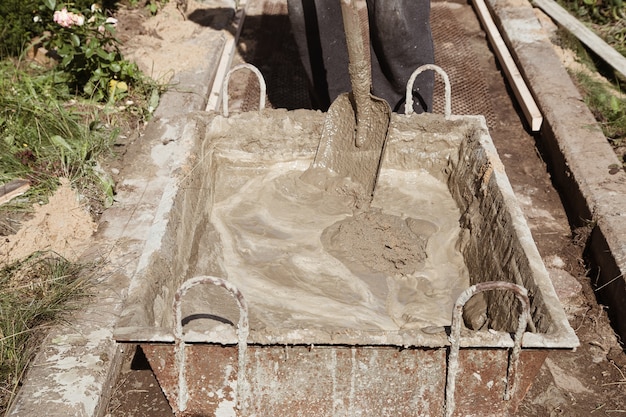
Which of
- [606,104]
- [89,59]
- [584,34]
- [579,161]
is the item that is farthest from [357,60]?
[584,34]

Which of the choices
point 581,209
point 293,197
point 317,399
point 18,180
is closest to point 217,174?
point 293,197

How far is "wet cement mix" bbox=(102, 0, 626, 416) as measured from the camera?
10.3 ft

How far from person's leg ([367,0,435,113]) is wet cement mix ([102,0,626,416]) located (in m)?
0.76

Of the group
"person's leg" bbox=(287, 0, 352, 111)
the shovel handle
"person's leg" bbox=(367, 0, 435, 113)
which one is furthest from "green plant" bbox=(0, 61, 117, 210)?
"person's leg" bbox=(367, 0, 435, 113)

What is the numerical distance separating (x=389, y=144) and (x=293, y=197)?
57cm

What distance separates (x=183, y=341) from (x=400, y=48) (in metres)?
2.51

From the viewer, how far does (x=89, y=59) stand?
4859 mm

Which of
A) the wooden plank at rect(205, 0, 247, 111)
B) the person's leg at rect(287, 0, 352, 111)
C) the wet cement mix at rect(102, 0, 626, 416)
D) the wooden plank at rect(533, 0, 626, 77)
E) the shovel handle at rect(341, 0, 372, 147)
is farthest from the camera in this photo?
the wooden plank at rect(533, 0, 626, 77)

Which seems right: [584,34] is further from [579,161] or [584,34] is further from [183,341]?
[183,341]

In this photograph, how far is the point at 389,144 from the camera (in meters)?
3.99

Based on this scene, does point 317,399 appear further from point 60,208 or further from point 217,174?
point 60,208

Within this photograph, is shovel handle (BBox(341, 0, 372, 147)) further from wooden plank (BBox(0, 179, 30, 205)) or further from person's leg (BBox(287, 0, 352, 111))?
wooden plank (BBox(0, 179, 30, 205))

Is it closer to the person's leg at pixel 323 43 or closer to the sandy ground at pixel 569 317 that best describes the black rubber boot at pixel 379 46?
the person's leg at pixel 323 43

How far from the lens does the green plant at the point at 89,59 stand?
15.6 ft
